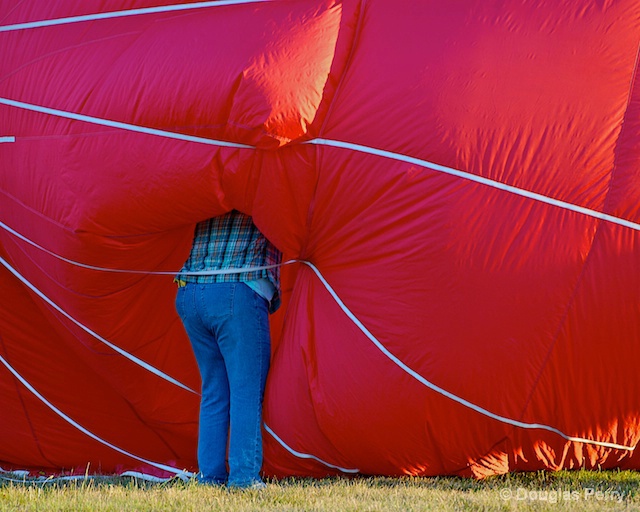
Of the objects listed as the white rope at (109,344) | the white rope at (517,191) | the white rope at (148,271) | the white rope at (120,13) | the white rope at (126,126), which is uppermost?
the white rope at (120,13)

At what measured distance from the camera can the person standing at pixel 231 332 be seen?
142 inches

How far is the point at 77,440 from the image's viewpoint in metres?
4.65

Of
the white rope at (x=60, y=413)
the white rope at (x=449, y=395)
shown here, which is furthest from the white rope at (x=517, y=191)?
the white rope at (x=60, y=413)

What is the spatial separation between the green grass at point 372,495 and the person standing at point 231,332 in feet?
0.55

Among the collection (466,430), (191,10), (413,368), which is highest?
(191,10)

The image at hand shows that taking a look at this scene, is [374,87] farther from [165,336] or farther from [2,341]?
[2,341]

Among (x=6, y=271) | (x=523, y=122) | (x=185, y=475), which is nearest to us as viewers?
(x=523, y=122)

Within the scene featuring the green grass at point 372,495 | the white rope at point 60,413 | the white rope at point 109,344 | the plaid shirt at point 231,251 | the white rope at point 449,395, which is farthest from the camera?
the white rope at point 60,413

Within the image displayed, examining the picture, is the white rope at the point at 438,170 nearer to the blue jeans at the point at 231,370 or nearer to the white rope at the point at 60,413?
the blue jeans at the point at 231,370

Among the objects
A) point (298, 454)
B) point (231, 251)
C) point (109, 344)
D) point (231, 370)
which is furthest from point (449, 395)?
point (109, 344)

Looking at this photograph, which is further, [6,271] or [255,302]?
[6,271]

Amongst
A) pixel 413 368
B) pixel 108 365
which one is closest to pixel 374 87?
pixel 413 368

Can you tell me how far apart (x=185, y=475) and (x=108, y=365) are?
0.60 metres

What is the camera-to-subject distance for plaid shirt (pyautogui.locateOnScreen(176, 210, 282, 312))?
3.68 m
